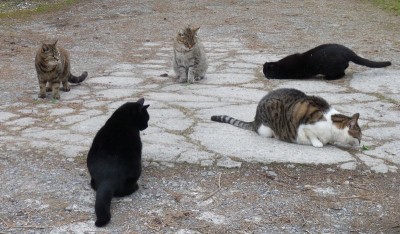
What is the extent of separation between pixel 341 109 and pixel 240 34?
18.0 feet

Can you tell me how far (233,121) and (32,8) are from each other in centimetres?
1005

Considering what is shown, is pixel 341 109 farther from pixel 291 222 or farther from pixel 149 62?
pixel 149 62

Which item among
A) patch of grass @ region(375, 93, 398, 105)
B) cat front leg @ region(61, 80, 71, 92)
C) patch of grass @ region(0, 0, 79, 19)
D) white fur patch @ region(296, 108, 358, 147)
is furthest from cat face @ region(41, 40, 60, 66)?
patch of grass @ region(0, 0, 79, 19)

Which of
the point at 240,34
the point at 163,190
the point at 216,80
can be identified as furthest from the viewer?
the point at 240,34

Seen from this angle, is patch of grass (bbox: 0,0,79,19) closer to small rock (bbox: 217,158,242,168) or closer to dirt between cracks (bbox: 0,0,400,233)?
dirt between cracks (bbox: 0,0,400,233)

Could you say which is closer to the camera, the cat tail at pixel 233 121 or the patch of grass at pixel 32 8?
the cat tail at pixel 233 121

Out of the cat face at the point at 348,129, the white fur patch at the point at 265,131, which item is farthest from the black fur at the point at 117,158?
the cat face at the point at 348,129

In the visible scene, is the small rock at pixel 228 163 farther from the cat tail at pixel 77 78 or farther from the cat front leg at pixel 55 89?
the cat tail at pixel 77 78

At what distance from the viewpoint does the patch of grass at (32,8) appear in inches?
517

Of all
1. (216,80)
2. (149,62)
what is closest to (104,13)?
(149,62)

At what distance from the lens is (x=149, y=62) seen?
28.8 ft

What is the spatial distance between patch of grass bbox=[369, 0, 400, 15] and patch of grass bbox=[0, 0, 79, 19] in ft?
26.7

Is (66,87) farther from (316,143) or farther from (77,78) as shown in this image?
(316,143)

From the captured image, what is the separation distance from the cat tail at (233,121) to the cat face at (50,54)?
7.20 feet
